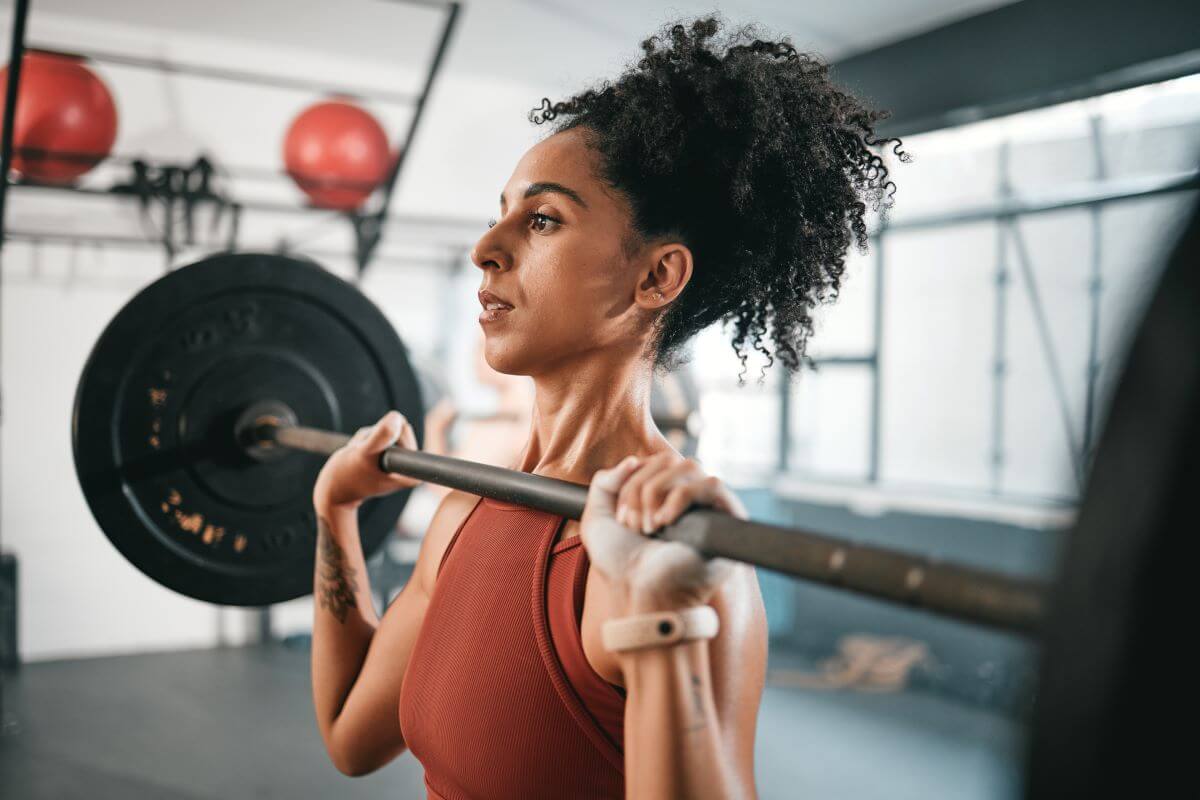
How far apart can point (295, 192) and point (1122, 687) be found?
17.0ft

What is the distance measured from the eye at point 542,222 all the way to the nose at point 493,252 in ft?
0.12

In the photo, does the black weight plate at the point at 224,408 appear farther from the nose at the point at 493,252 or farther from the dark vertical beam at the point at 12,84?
the dark vertical beam at the point at 12,84

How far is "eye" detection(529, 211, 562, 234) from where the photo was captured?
106cm

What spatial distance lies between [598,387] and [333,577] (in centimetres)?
51

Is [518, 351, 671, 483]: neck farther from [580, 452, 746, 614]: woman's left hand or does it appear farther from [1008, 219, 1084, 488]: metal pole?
[1008, 219, 1084, 488]: metal pole

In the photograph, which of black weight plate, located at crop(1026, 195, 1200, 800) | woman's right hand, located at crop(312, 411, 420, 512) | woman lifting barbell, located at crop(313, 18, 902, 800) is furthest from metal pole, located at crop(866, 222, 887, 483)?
black weight plate, located at crop(1026, 195, 1200, 800)

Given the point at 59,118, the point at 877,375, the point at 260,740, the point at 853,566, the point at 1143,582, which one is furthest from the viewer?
the point at 877,375

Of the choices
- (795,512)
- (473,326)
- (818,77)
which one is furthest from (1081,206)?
(818,77)

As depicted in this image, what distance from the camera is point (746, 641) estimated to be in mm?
836

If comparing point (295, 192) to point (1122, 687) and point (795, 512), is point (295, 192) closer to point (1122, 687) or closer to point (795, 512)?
point (795, 512)

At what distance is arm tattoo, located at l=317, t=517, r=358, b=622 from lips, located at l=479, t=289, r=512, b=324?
45 cm

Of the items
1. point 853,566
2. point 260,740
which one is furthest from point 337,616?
point 260,740

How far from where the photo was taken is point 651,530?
2.31ft

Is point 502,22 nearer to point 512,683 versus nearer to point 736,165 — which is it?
point 736,165
